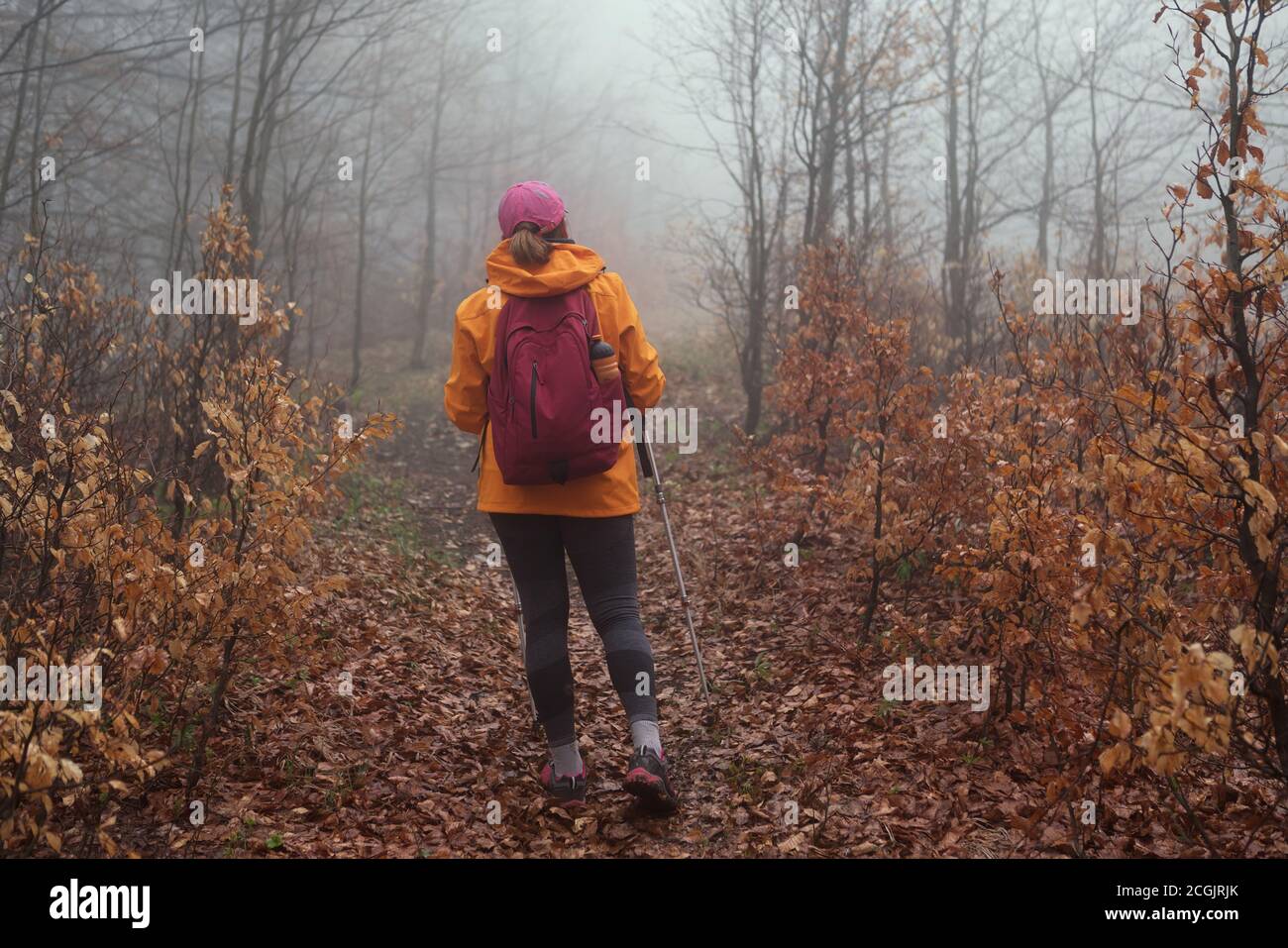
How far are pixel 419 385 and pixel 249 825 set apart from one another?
16.1 meters

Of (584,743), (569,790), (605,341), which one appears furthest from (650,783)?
(605,341)

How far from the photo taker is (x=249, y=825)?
343 centimetres

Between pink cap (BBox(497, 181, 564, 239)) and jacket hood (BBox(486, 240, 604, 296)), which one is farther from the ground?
pink cap (BBox(497, 181, 564, 239))

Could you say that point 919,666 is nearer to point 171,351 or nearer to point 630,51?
point 171,351

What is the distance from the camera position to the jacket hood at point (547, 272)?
11.3 feet

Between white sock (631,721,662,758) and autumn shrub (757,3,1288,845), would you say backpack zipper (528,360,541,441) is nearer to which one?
white sock (631,721,662,758)

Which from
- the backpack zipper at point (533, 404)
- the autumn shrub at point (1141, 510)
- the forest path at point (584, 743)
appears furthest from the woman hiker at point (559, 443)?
the autumn shrub at point (1141, 510)

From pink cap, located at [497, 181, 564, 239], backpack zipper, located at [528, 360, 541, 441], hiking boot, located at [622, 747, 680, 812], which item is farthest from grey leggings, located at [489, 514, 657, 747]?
pink cap, located at [497, 181, 564, 239]

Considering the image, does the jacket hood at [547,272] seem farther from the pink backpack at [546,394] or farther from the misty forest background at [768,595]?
the misty forest background at [768,595]

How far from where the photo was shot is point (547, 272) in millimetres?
3490

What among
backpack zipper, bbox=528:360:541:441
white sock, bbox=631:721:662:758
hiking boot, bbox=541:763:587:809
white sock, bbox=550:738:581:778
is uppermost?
backpack zipper, bbox=528:360:541:441

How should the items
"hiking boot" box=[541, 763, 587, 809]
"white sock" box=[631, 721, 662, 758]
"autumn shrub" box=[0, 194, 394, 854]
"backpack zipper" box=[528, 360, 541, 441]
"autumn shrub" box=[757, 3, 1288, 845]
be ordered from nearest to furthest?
1. "autumn shrub" box=[757, 3, 1288, 845]
2. "autumn shrub" box=[0, 194, 394, 854]
3. "backpack zipper" box=[528, 360, 541, 441]
4. "white sock" box=[631, 721, 662, 758]
5. "hiking boot" box=[541, 763, 587, 809]

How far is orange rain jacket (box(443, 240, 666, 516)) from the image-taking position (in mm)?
3514
